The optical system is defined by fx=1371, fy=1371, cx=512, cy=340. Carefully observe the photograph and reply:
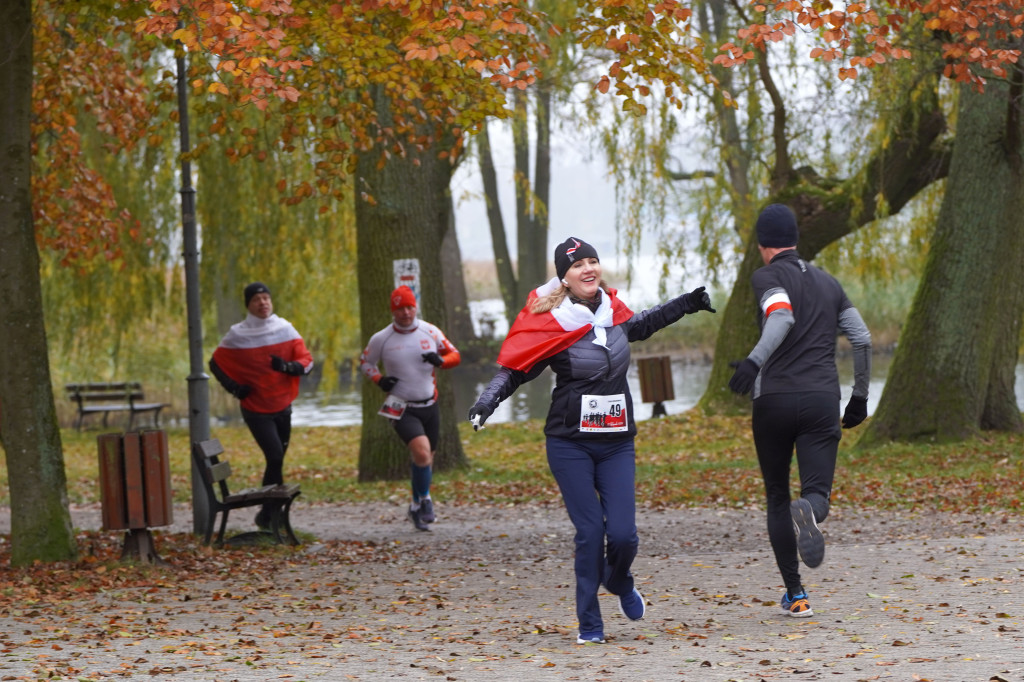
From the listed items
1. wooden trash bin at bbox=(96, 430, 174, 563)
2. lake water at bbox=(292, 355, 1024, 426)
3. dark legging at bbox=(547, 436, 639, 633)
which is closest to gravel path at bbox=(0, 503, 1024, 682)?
dark legging at bbox=(547, 436, 639, 633)

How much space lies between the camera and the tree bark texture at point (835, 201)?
60.2ft

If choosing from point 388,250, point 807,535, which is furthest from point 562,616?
point 388,250

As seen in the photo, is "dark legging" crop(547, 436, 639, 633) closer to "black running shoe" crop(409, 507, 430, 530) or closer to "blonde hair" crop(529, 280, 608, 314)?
"blonde hair" crop(529, 280, 608, 314)

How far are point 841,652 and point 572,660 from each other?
3.76 ft

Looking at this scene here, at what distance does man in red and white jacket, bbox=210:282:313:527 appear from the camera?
35.2 ft

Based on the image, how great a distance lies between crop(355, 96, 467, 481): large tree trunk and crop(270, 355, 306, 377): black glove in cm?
336

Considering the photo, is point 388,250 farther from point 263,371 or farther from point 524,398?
point 524,398

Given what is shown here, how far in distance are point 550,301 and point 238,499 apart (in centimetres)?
448

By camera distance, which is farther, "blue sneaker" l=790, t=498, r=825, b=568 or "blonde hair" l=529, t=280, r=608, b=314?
"blonde hair" l=529, t=280, r=608, b=314

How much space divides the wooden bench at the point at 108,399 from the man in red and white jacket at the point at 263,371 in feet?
44.8

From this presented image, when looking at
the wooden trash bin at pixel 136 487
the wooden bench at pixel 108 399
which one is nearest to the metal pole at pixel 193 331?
the wooden trash bin at pixel 136 487

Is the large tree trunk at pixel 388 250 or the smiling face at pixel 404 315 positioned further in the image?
the large tree trunk at pixel 388 250

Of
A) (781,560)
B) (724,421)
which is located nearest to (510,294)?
(724,421)

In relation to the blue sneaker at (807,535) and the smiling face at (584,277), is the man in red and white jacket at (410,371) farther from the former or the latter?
the blue sneaker at (807,535)
